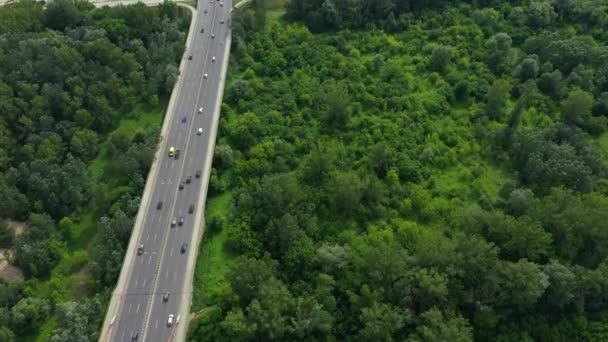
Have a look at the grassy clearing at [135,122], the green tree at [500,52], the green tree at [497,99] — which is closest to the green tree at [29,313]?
the grassy clearing at [135,122]

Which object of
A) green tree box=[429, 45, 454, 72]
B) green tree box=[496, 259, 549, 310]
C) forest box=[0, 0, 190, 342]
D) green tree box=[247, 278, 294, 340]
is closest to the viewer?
green tree box=[247, 278, 294, 340]

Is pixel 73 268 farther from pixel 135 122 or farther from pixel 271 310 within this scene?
pixel 135 122

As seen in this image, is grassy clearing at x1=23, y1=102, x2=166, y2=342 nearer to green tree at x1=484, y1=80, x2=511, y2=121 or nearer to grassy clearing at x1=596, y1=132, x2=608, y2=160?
green tree at x1=484, y1=80, x2=511, y2=121

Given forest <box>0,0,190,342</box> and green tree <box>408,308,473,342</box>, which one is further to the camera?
forest <box>0,0,190,342</box>

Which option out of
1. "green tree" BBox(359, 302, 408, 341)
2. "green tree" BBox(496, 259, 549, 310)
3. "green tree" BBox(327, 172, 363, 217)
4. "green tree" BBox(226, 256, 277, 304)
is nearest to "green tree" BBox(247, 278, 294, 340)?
"green tree" BBox(226, 256, 277, 304)

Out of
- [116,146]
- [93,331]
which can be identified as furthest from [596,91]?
[93,331]

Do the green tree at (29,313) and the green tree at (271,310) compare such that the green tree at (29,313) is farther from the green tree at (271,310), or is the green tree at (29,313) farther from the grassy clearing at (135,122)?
the green tree at (271,310)

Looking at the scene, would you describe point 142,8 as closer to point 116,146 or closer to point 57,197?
point 116,146
